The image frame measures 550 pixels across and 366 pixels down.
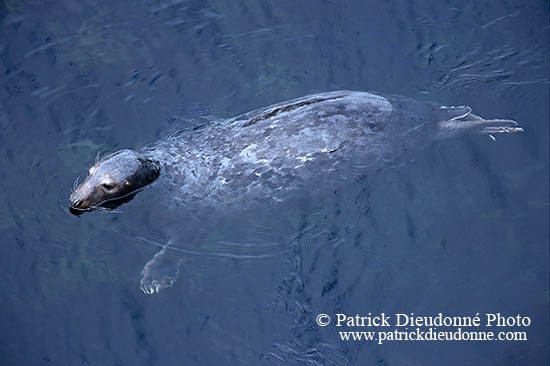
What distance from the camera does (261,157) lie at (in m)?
6.77

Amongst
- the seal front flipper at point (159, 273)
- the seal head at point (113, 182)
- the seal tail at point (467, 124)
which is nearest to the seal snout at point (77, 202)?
the seal head at point (113, 182)

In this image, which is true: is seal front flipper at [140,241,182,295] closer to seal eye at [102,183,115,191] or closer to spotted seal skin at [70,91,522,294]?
spotted seal skin at [70,91,522,294]

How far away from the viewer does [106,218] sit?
23.0 ft

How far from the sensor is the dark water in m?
6.25

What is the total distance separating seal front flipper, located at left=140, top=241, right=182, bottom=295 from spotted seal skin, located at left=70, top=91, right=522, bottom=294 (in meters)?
0.01

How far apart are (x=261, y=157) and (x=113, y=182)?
179cm

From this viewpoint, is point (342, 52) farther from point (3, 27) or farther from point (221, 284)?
point (3, 27)

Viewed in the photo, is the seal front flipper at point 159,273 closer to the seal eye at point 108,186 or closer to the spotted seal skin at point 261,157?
the spotted seal skin at point 261,157

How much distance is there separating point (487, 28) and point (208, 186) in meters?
5.26

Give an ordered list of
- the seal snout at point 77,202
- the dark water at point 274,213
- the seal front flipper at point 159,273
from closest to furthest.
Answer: the dark water at point 274,213 < the seal front flipper at point 159,273 < the seal snout at point 77,202

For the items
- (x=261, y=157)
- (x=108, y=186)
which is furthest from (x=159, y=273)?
(x=261, y=157)

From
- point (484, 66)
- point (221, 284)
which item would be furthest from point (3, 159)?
point (484, 66)

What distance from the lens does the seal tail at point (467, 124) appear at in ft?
25.0

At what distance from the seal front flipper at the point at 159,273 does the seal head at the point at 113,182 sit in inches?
36.7
